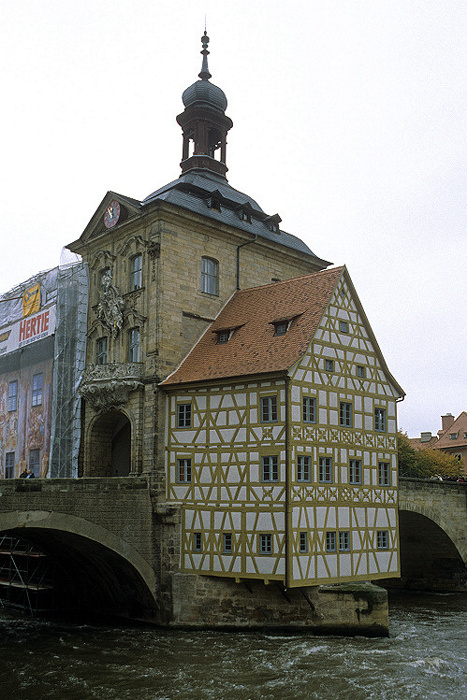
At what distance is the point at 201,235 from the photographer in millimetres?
30297

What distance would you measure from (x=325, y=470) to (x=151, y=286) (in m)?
9.33

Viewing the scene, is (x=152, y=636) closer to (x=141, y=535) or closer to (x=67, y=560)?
(x=141, y=535)

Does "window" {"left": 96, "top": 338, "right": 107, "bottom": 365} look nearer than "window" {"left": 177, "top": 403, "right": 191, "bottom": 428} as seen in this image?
No

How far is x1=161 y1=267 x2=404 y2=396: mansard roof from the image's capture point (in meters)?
Result: 25.5

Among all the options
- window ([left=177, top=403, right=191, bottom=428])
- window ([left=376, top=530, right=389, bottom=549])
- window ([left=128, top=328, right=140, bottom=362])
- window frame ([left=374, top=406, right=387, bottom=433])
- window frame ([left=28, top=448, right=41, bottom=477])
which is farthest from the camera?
window frame ([left=28, top=448, right=41, bottom=477])

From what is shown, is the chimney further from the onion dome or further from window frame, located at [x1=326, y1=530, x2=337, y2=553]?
window frame, located at [x1=326, y1=530, x2=337, y2=553]

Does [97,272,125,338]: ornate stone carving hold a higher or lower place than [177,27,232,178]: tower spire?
lower

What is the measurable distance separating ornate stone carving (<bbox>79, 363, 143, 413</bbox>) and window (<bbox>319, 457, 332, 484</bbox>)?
7.18 meters

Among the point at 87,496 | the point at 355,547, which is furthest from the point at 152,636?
the point at 355,547

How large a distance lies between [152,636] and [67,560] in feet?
20.8

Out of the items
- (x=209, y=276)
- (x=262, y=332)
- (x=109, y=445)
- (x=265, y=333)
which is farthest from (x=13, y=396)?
(x=265, y=333)

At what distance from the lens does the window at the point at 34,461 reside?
32.0m

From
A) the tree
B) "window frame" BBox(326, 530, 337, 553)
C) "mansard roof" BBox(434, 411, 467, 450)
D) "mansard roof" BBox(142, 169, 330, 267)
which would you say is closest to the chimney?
"mansard roof" BBox(434, 411, 467, 450)

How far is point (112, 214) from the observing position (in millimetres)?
31062
